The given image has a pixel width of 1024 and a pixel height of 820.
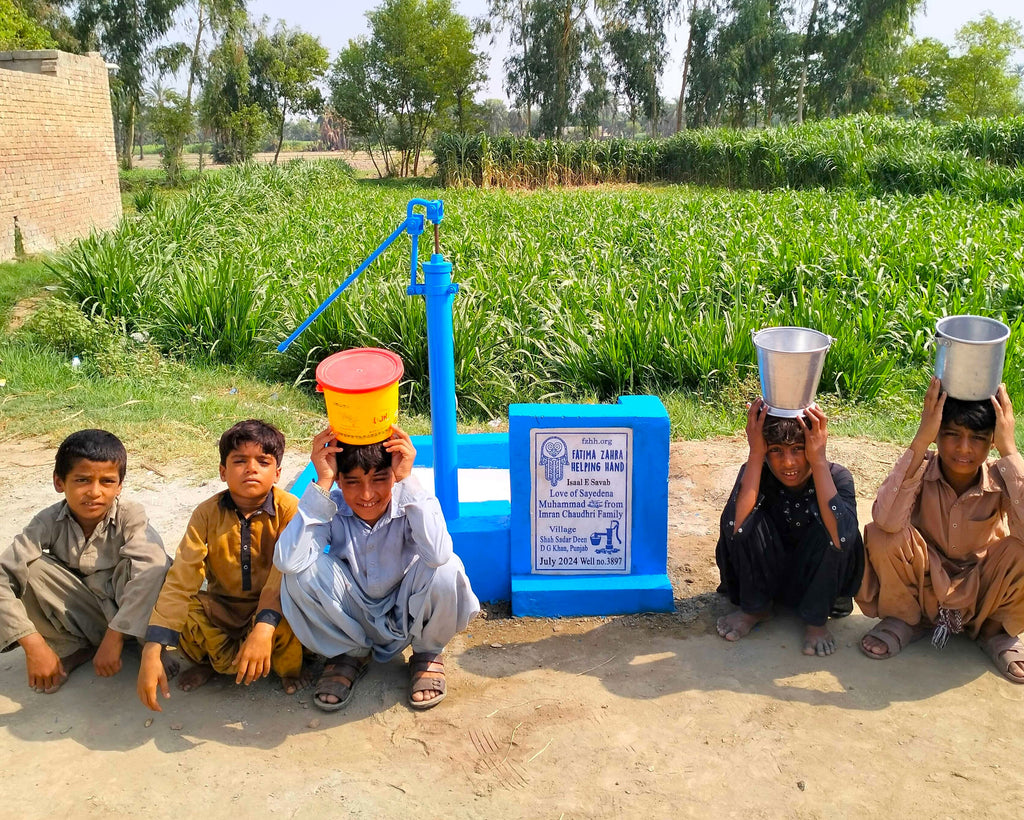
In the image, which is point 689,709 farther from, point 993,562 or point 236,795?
point 236,795

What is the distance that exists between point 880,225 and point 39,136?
10.2m

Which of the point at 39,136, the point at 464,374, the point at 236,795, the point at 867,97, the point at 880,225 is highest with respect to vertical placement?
the point at 867,97

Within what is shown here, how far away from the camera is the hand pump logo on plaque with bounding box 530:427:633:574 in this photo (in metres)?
2.83

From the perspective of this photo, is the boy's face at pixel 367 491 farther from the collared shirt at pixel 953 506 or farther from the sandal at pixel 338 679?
the collared shirt at pixel 953 506

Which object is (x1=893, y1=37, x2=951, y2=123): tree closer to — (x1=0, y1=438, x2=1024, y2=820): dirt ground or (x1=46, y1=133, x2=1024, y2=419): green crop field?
(x1=46, y1=133, x2=1024, y2=419): green crop field

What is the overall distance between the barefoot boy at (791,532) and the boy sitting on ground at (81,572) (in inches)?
68.5

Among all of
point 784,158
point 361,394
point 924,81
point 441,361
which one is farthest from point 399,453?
point 924,81

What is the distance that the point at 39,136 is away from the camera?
11.2 metres

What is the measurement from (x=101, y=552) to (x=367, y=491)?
2.78 feet

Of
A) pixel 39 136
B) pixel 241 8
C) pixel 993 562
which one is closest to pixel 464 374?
pixel 993 562

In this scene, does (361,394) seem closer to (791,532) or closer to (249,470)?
(249,470)

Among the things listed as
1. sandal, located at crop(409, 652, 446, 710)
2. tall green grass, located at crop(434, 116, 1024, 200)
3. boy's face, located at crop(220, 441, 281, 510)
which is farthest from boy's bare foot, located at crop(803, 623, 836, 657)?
tall green grass, located at crop(434, 116, 1024, 200)

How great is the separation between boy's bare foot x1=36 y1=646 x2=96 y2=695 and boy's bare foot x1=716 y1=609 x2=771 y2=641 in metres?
1.97

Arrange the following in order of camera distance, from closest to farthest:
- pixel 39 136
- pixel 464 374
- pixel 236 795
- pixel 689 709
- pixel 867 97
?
1. pixel 236 795
2. pixel 689 709
3. pixel 464 374
4. pixel 39 136
5. pixel 867 97
